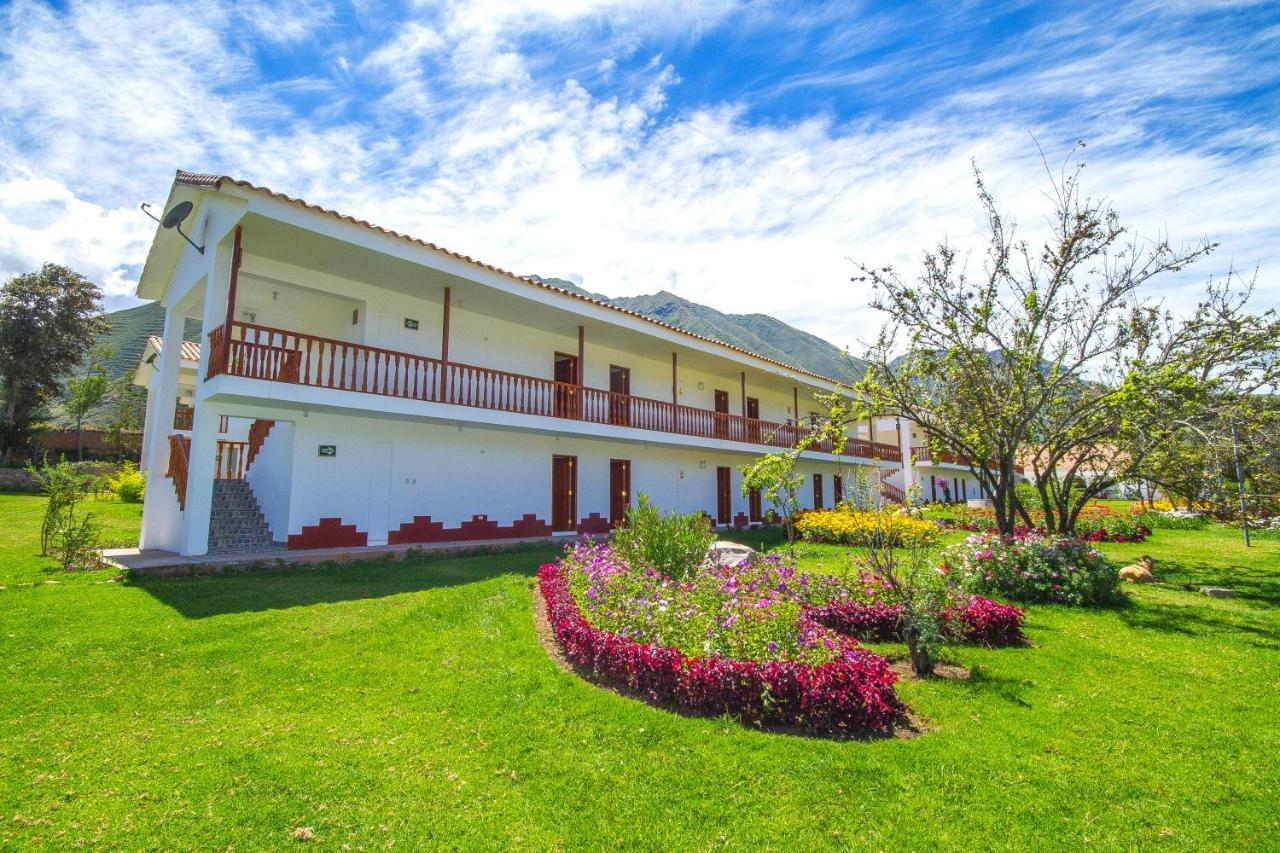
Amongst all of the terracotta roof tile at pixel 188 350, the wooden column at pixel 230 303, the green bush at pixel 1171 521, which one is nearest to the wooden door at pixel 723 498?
the green bush at pixel 1171 521

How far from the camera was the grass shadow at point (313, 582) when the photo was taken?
Result: 22.7ft

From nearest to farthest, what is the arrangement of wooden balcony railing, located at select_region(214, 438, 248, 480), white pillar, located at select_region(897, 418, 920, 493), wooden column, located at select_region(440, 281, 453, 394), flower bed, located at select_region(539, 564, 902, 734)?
flower bed, located at select_region(539, 564, 902, 734)
wooden column, located at select_region(440, 281, 453, 394)
wooden balcony railing, located at select_region(214, 438, 248, 480)
white pillar, located at select_region(897, 418, 920, 493)

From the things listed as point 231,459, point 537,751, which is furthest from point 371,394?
point 537,751

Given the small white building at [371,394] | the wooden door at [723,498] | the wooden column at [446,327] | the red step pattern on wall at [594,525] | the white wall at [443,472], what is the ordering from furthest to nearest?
the wooden door at [723,498]
the red step pattern on wall at [594,525]
the wooden column at [446,327]
the white wall at [443,472]
the small white building at [371,394]

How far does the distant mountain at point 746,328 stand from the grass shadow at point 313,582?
3386 inches

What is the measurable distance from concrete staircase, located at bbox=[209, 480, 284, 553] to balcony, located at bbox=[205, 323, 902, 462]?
316 centimetres

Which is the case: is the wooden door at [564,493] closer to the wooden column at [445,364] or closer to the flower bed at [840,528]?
the wooden column at [445,364]

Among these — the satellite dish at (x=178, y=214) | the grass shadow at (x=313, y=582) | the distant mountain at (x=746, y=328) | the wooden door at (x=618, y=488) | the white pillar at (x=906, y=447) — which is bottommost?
the grass shadow at (x=313, y=582)

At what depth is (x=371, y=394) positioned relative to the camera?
10.6 meters

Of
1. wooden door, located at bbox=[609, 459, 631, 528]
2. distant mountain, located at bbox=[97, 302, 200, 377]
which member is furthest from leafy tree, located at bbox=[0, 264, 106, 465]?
distant mountain, located at bbox=[97, 302, 200, 377]

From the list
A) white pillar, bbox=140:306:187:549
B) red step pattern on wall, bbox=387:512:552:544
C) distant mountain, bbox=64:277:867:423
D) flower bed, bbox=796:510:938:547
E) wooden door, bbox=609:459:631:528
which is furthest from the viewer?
distant mountain, bbox=64:277:867:423

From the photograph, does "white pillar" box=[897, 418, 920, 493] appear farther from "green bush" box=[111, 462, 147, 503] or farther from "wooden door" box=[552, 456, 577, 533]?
"green bush" box=[111, 462, 147, 503]

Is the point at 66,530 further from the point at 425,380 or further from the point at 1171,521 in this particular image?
the point at 1171,521

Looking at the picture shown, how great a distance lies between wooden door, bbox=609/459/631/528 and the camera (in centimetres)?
1669
